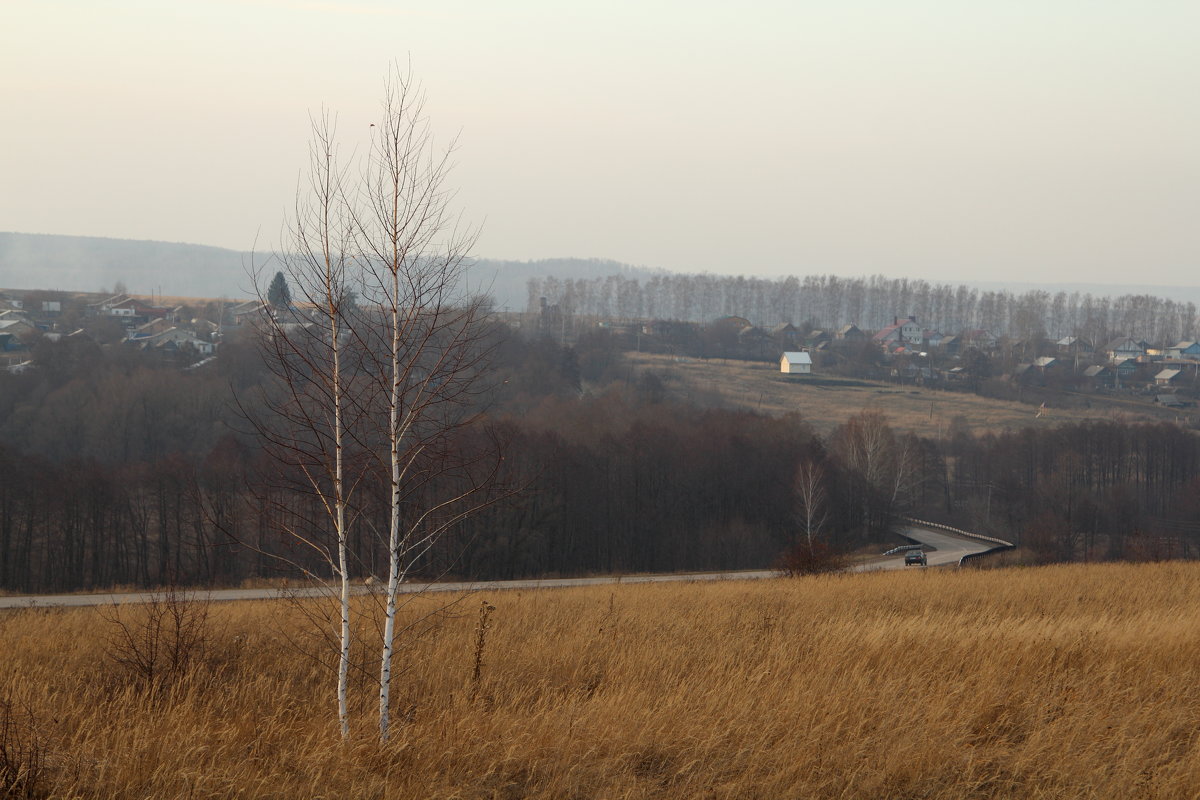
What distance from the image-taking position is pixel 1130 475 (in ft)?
208

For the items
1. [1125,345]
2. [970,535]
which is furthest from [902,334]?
[970,535]

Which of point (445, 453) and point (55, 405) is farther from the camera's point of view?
point (55, 405)

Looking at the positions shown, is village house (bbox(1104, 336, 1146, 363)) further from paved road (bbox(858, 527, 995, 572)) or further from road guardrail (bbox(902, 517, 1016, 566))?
paved road (bbox(858, 527, 995, 572))

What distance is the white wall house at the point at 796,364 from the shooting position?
105m

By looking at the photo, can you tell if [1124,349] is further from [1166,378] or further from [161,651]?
[161,651]

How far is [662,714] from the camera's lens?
6.33 metres

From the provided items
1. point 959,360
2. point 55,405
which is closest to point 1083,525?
point 55,405

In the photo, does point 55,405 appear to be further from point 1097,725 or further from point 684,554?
point 1097,725

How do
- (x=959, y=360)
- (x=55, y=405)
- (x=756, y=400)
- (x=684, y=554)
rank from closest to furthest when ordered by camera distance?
(x=684, y=554), (x=55, y=405), (x=756, y=400), (x=959, y=360)

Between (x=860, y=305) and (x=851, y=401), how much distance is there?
100 meters

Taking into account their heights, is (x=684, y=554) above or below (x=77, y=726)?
below

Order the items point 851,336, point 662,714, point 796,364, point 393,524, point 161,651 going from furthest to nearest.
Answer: point 851,336 → point 796,364 → point 161,651 → point 662,714 → point 393,524

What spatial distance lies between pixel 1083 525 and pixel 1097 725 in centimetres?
5190

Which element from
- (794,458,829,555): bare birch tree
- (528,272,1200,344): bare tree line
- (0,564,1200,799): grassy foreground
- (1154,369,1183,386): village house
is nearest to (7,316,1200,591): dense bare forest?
(794,458,829,555): bare birch tree
